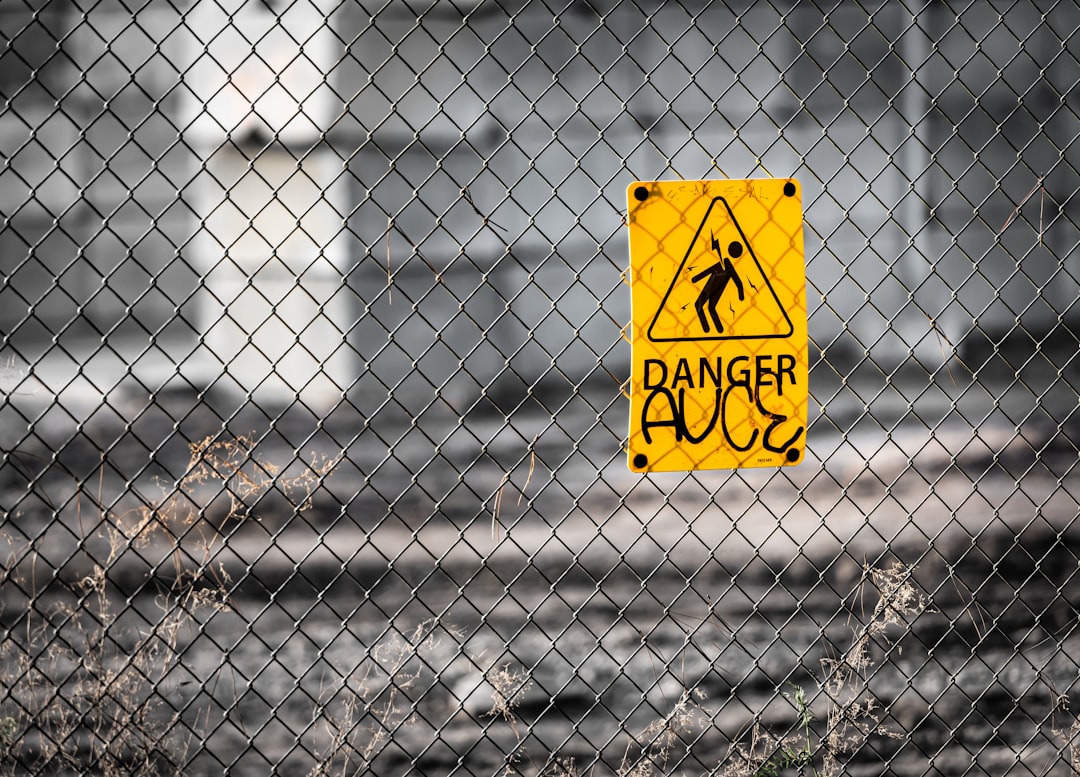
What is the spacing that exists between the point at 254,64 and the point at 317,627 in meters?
3.65

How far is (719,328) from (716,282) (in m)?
0.11

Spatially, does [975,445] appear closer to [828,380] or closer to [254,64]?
[828,380]

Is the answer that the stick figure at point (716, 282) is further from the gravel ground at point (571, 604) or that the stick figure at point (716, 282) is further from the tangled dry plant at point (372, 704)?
the tangled dry plant at point (372, 704)

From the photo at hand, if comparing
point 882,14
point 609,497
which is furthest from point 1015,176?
point 609,497

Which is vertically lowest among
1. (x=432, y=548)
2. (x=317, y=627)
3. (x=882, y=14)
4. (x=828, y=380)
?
(x=317, y=627)

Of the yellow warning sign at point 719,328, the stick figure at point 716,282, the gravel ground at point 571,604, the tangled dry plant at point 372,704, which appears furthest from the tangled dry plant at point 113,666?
the stick figure at point 716,282

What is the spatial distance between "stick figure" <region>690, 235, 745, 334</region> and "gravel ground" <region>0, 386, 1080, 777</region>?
413 mm

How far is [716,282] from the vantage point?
2438mm

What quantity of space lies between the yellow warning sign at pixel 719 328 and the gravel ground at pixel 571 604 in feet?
0.90

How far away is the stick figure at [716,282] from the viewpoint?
2430 millimetres

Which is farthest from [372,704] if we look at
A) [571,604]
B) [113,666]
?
[571,604]

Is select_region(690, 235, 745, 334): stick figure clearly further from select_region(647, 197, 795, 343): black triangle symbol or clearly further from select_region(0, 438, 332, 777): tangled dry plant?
select_region(0, 438, 332, 777): tangled dry plant

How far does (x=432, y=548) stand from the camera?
5168 mm

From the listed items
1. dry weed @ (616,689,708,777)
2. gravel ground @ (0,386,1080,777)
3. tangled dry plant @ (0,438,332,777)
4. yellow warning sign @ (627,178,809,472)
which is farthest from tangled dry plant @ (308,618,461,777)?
yellow warning sign @ (627,178,809,472)
